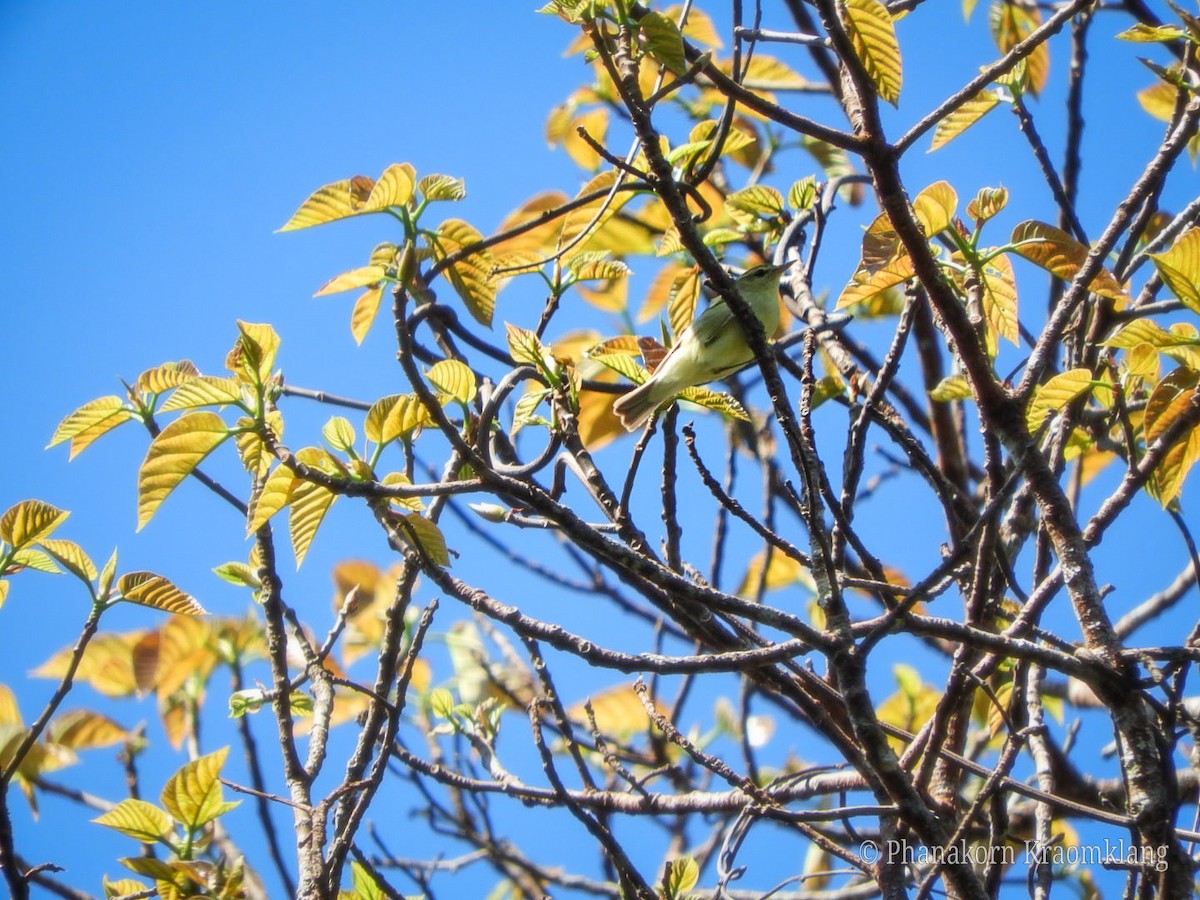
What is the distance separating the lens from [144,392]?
242 centimetres

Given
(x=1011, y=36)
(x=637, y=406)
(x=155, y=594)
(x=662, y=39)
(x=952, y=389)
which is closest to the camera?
(x=662, y=39)

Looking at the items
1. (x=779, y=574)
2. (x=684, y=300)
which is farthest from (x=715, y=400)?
(x=779, y=574)

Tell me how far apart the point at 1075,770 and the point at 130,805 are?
313 centimetres

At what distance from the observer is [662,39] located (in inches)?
79.0

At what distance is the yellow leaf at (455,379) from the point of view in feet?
7.11

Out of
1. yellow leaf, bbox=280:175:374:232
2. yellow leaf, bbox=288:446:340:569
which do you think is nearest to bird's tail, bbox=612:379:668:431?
yellow leaf, bbox=280:175:374:232

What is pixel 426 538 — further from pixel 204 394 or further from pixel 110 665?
pixel 110 665

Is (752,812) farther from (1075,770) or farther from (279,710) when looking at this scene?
(1075,770)

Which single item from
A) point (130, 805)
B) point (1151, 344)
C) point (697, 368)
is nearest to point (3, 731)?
point (130, 805)

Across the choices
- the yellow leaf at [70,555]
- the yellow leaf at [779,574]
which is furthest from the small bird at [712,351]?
the yellow leaf at [70,555]

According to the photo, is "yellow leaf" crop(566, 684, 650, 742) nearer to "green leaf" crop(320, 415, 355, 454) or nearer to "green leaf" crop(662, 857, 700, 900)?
"green leaf" crop(662, 857, 700, 900)

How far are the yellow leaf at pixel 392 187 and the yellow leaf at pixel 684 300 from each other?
936 millimetres

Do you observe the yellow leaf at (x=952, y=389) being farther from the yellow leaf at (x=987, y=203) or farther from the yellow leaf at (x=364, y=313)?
the yellow leaf at (x=364, y=313)

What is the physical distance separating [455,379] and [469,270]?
0.57 meters
